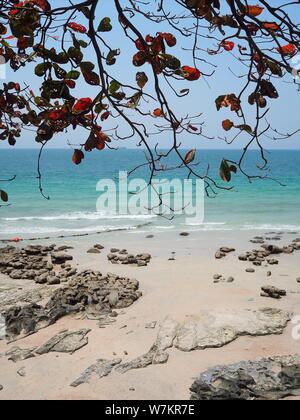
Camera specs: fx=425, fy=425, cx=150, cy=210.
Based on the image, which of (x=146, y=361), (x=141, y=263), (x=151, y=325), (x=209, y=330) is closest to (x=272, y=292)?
(x=209, y=330)

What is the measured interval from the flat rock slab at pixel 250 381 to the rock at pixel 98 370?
41.3 inches

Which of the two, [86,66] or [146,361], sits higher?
[86,66]

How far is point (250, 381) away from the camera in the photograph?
4297 mm

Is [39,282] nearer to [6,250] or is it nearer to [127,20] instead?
[6,250]

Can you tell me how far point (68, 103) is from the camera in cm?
189

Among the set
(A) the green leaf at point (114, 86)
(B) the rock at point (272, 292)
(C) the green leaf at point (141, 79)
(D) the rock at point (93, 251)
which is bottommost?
(D) the rock at point (93, 251)

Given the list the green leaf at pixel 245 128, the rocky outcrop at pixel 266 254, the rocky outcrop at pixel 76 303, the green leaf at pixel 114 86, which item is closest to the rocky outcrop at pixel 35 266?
the rocky outcrop at pixel 76 303

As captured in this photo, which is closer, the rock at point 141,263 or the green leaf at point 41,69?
the green leaf at point 41,69

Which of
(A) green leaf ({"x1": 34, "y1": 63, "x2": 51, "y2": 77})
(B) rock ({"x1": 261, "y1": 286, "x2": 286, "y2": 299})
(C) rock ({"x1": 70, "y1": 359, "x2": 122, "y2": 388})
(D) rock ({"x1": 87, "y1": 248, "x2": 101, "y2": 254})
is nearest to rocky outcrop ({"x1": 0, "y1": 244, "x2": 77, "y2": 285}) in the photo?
(D) rock ({"x1": 87, "y1": 248, "x2": 101, "y2": 254})

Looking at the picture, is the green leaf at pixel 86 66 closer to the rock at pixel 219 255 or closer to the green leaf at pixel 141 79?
the green leaf at pixel 141 79

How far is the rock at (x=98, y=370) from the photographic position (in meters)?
4.68

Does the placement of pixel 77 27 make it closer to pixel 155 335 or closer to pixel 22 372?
pixel 22 372

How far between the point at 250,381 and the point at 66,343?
246 cm

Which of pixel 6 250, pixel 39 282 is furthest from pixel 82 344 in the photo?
pixel 6 250
